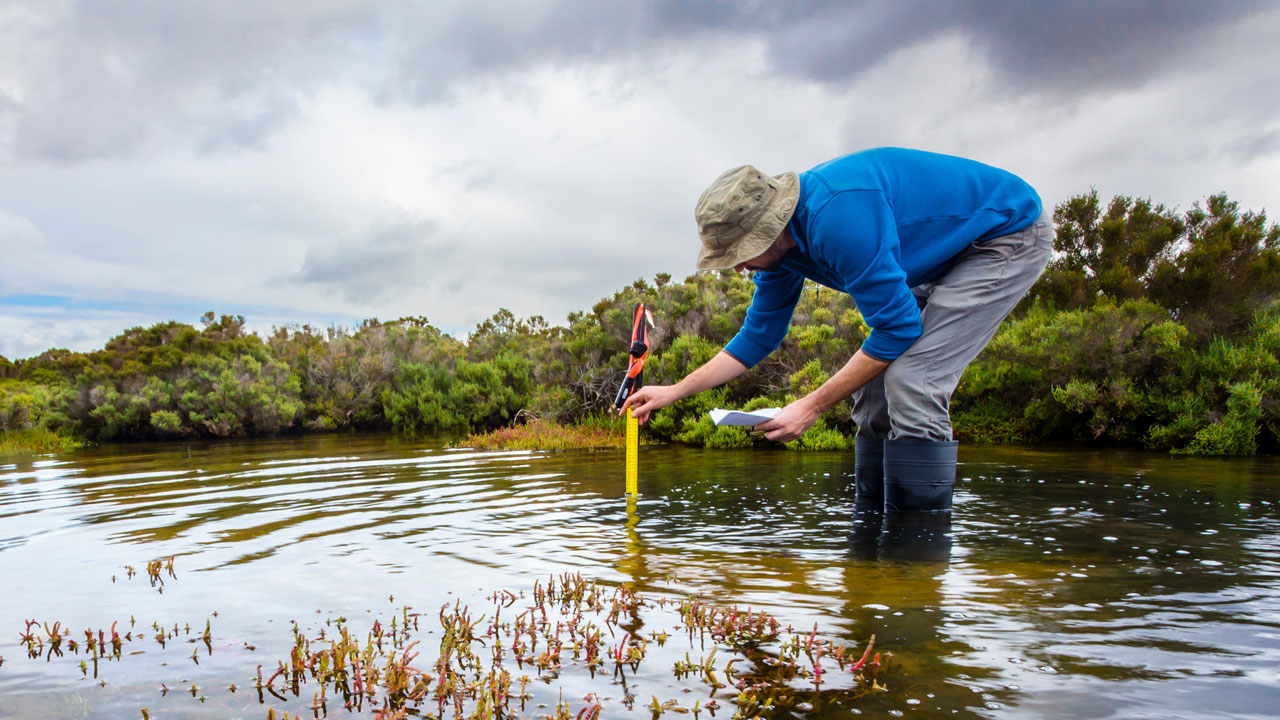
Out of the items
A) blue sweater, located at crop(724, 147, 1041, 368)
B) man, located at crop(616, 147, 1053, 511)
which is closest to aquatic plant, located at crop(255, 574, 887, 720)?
man, located at crop(616, 147, 1053, 511)

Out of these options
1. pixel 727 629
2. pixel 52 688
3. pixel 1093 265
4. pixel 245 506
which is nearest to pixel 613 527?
pixel 727 629

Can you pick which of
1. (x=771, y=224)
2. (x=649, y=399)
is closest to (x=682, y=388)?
(x=649, y=399)

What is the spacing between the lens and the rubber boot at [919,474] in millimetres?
4516

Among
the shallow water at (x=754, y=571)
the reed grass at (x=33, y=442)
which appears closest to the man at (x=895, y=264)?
the shallow water at (x=754, y=571)

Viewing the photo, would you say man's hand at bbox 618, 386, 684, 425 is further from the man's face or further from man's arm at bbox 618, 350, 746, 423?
the man's face

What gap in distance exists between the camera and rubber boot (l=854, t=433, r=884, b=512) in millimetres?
5369

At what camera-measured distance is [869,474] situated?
5.47m

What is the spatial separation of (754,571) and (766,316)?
1603mm

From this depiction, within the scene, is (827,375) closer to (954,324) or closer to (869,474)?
(869,474)

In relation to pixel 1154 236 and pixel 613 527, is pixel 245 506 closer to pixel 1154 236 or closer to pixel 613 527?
pixel 613 527

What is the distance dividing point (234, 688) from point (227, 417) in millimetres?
16929

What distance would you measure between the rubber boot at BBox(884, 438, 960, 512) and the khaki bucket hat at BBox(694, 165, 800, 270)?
150cm

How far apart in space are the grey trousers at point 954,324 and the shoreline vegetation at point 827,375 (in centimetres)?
521

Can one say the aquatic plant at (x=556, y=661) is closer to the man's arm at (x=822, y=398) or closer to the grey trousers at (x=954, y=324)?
the man's arm at (x=822, y=398)
